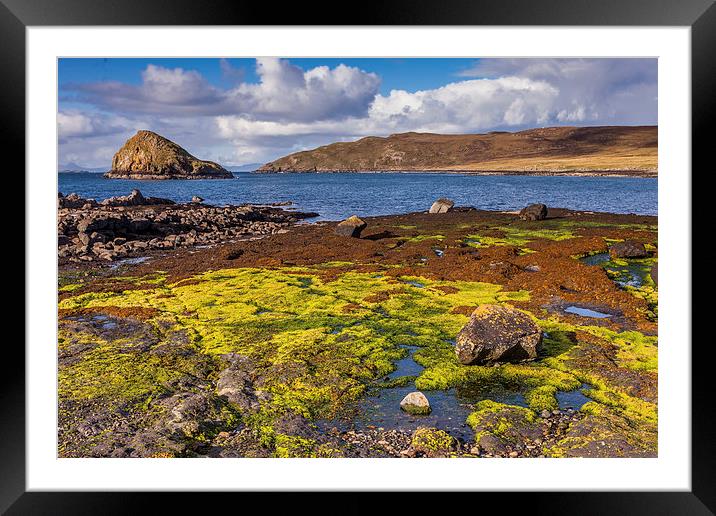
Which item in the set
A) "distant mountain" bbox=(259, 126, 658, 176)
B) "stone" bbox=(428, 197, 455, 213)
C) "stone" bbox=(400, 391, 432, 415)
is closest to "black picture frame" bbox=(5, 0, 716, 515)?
"stone" bbox=(400, 391, 432, 415)

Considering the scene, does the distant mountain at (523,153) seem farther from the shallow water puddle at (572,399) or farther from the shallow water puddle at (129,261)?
the shallow water puddle at (572,399)

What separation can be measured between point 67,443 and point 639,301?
55.1ft

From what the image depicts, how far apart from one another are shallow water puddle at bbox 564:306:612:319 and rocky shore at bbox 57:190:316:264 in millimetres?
20740

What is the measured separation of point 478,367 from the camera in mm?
12203

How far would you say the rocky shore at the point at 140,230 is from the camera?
2620 centimetres

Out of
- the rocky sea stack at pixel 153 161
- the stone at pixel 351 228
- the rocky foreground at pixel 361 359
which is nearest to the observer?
the rocky foreground at pixel 361 359

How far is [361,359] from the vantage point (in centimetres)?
1299

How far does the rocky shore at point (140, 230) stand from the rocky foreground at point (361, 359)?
252cm

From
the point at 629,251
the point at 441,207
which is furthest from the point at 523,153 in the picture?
the point at 629,251
